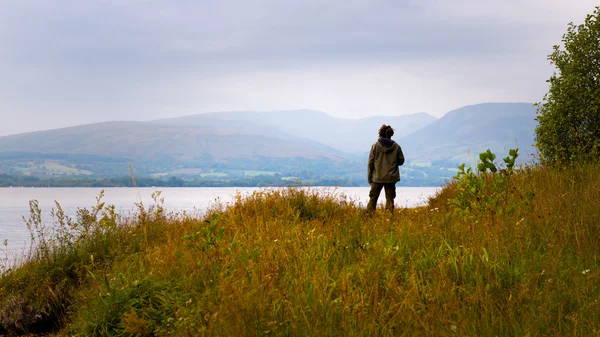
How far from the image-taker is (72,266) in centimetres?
806

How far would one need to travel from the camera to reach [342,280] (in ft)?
14.0

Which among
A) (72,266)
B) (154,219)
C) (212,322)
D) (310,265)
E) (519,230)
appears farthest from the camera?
(154,219)

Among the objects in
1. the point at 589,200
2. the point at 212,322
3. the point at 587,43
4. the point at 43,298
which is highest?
the point at 587,43

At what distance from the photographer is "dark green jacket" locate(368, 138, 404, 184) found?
41.2 feet

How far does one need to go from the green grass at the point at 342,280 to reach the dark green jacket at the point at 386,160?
388cm

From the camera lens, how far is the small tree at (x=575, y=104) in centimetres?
1127

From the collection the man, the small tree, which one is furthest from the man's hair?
the small tree

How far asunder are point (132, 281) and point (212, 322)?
6.75 ft

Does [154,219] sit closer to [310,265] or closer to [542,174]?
[310,265]

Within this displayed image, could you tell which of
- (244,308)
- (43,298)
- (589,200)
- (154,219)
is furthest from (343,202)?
(244,308)

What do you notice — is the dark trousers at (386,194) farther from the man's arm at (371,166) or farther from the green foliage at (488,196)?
the green foliage at (488,196)

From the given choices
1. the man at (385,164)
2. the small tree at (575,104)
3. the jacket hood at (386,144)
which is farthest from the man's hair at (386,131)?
the small tree at (575,104)

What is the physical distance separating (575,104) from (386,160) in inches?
179

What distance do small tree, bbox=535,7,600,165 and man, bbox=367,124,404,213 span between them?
139 inches
